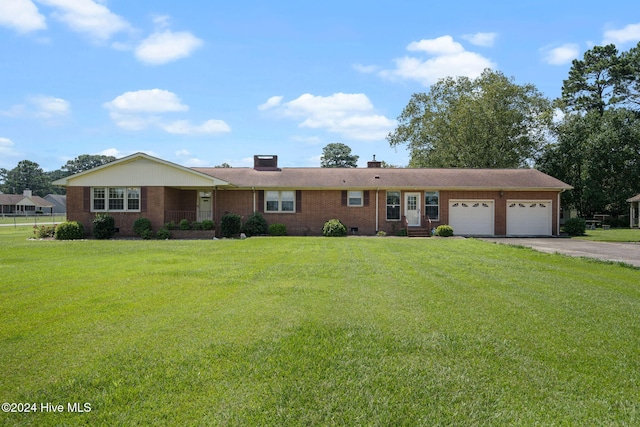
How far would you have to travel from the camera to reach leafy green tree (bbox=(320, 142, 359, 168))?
258 feet

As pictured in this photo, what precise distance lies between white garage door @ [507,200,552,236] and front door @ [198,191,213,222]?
16910 mm

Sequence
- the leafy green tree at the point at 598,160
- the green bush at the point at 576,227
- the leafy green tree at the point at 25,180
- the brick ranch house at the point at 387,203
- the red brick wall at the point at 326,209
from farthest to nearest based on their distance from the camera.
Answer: the leafy green tree at the point at 25,180, the leafy green tree at the point at 598,160, the green bush at the point at 576,227, the red brick wall at the point at 326,209, the brick ranch house at the point at 387,203

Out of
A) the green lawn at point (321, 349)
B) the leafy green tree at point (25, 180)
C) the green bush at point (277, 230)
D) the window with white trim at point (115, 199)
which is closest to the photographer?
the green lawn at point (321, 349)

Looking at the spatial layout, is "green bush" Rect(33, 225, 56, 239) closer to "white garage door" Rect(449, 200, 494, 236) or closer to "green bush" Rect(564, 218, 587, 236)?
"white garage door" Rect(449, 200, 494, 236)

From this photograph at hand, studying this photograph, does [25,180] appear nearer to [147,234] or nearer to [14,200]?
[14,200]

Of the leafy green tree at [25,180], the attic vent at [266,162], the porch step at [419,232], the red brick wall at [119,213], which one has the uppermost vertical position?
the leafy green tree at [25,180]

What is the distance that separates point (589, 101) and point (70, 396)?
47226 mm

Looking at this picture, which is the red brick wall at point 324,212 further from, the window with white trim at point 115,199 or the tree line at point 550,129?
the tree line at point 550,129

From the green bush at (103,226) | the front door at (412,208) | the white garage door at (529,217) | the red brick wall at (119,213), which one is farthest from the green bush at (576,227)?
the green bush at (103,226)

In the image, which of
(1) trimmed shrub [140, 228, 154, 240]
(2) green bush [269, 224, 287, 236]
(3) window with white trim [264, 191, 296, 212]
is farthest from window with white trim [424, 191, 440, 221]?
(1) trimmed shrub [140, 228, 154, 240]

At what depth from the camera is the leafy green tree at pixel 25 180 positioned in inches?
3634

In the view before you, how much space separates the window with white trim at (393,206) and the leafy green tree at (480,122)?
51.8 ft

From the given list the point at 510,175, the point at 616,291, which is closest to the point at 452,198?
the point at 510,175

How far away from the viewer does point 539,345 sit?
484 cm
